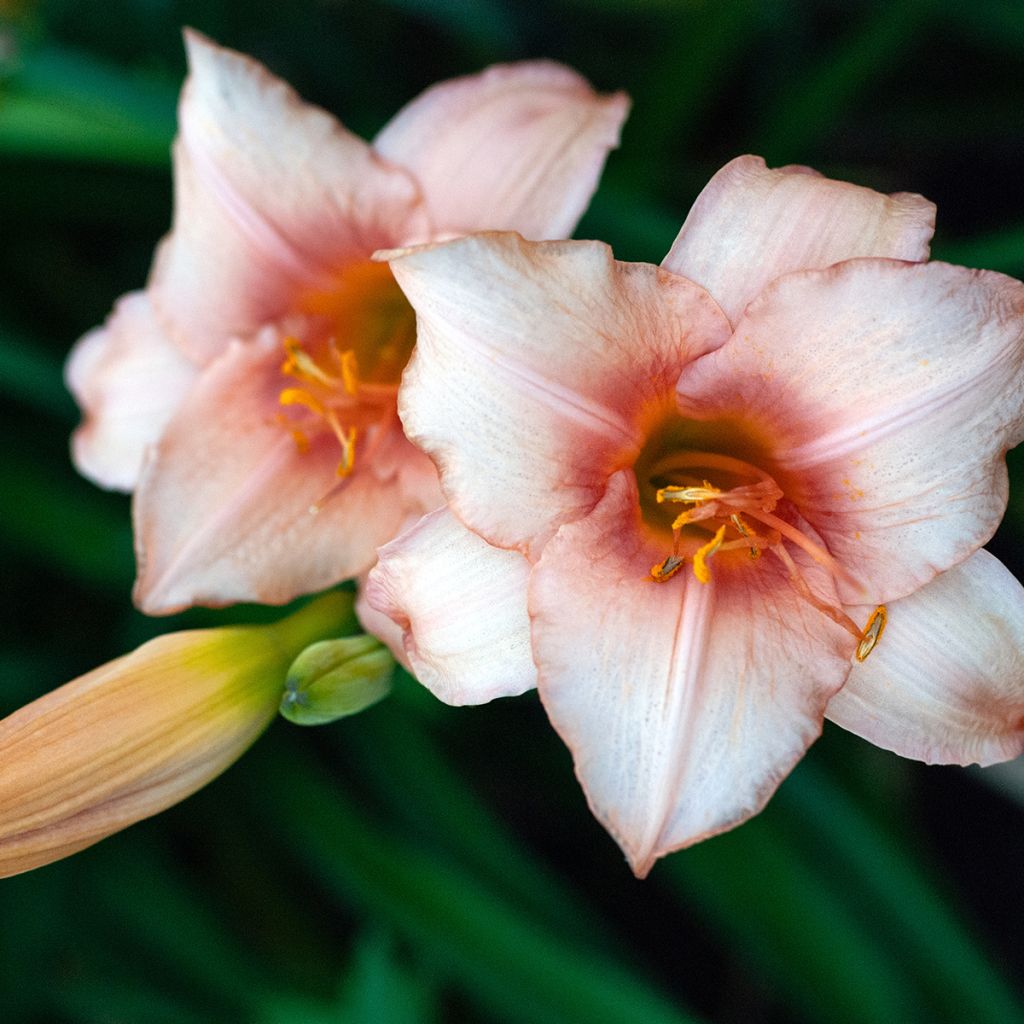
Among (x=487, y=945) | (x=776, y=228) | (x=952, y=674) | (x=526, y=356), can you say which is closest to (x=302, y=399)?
(x=526, y=356)

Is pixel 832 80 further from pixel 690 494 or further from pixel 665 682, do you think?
pixel 665 682

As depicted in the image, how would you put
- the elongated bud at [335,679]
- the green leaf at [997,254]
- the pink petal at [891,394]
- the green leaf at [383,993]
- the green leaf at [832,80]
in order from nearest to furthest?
the pink petal at [891,394]
the elongated bud at [335,679]
the green leaf at [997,254]
the green leaf at [383,993]
the green leaf at [832,80]

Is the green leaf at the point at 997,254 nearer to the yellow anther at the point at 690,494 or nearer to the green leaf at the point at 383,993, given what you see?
the yellow anther at the point at 690,494

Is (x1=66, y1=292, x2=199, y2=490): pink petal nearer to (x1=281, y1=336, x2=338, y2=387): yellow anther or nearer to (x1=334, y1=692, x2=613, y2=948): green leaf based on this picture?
(x1=281, y1=336, x2=338, y2=387): yellow anther

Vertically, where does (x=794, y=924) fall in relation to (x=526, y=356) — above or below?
below

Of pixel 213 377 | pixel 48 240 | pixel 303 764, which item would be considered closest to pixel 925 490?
pixel 213 377

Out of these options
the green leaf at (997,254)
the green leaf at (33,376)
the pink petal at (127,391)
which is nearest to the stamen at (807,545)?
the green leaf at (997,254)
